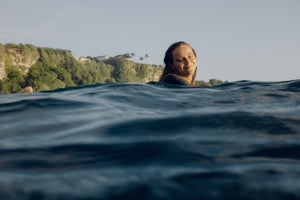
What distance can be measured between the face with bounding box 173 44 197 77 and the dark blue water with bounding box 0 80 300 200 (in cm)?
307

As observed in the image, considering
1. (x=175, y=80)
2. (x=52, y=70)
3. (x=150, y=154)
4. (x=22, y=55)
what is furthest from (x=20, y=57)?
(x=150, y=154)

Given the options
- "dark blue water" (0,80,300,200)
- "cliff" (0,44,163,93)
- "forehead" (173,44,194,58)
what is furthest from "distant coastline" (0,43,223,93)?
"dark blue water" (0,80,300,200)

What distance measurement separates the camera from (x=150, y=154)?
1.77m

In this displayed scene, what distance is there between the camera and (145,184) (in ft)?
4.32

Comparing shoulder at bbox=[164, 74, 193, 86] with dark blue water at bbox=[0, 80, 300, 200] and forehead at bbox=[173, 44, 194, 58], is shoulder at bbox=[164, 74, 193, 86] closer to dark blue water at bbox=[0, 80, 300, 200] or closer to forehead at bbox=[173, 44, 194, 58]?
forehead at bbox=[173, 44, 194, 58]

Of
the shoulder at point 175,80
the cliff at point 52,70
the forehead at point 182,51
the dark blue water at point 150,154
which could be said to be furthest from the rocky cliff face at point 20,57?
the dark blue water at point 150,154

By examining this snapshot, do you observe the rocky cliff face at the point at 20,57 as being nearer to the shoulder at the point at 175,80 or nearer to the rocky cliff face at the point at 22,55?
the rocky cliff face at the point at 22,55

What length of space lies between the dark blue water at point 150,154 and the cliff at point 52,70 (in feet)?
151

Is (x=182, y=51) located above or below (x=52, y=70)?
above

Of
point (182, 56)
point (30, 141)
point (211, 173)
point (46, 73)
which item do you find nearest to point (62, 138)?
point (30, 141)

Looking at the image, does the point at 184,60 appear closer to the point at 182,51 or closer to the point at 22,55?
the point at 182,51

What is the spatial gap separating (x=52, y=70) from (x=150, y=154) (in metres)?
58.6

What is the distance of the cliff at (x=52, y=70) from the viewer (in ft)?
153

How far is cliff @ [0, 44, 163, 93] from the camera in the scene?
46719 mm
